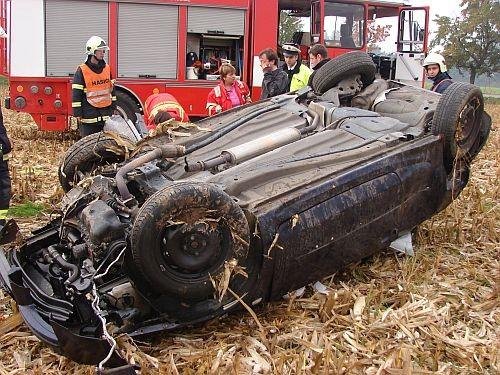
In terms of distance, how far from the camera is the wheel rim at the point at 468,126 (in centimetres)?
416

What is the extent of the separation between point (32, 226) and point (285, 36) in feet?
23.0

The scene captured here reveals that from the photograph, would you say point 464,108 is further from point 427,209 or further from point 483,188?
point 483,188

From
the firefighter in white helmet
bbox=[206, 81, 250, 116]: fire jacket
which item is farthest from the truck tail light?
the firefighter in white helmet

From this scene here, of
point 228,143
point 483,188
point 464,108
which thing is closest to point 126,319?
point 228,143

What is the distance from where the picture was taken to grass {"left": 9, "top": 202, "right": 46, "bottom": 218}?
5.37m

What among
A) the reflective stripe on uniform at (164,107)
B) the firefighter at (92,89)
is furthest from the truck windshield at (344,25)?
the reflective stripe on uniform at (164,107)

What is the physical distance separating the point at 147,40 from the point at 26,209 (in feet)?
16.8

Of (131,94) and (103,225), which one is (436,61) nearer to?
(103,225)

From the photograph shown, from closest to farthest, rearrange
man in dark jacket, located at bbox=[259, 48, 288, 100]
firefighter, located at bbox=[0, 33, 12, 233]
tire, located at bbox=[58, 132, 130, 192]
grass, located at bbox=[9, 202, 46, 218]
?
tire, located at bbox=[58, 132, 130, 192]
firefighter, located at bbox=[0, 33, 12, 233]
grass, located at bbox=[9, 202, 46, 218]
man in dark jacket, located at bbox=[259, 48, 288, 100]

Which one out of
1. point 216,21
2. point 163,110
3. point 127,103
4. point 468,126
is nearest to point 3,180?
point 163,110

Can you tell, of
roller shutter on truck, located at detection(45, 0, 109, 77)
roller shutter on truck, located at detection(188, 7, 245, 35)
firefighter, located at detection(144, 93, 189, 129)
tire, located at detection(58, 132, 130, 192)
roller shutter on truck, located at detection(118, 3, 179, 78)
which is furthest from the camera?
roller shutter on truck, located at detection(188, 7, 245, 35)

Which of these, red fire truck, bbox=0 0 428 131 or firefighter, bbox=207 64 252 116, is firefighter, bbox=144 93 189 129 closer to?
firefighter, bbox=207 64 252 116

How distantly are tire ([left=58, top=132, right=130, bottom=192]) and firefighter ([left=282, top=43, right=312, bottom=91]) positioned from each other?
2878 millimetres

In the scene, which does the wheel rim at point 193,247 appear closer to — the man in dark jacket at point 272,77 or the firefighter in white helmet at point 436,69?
the firefighter in white helmet at point 436,69
